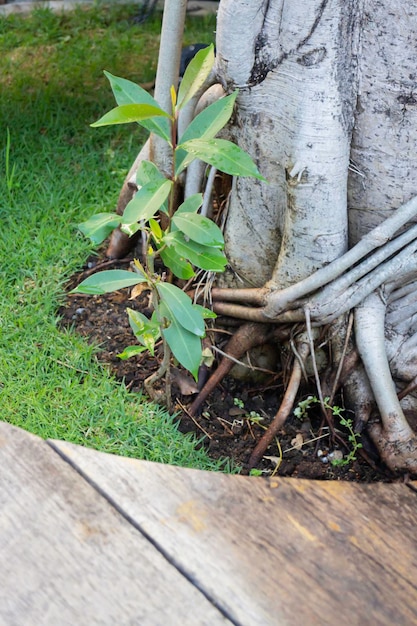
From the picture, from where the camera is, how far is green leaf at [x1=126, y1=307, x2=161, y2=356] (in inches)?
80.8

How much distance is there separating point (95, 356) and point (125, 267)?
1.55ft

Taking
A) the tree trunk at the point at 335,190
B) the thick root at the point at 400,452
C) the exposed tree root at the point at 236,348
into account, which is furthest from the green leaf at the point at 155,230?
the thick root at the point at 400,452

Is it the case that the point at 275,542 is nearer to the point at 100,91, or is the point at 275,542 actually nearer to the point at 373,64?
the point at 373,64

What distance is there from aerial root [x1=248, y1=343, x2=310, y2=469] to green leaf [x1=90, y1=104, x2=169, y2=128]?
0.82 m

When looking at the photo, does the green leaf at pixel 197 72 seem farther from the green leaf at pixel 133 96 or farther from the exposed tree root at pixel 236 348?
the exposed tree root at pixel 236 348

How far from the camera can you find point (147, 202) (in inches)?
70.9

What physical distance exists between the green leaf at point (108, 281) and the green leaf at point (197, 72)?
1.46ft

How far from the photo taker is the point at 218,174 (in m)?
2.52

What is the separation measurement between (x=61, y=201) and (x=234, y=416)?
1.24 m

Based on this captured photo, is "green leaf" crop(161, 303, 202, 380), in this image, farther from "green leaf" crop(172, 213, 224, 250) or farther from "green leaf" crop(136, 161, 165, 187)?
"green leaf" crop(136, 161, 165, 187)

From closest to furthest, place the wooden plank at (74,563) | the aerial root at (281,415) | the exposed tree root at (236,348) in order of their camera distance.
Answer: the wooden plank at (74,563)
the aerial root at (281,415)
the exposed tree root at (236,348)

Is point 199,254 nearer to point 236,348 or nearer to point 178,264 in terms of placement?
point 178,264

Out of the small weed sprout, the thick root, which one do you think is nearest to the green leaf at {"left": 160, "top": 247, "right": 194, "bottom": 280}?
the small weed sprout

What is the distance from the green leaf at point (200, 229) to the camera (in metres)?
1.84
